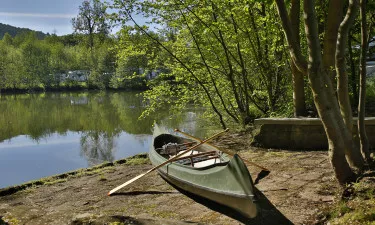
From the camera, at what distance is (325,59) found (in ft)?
21.1

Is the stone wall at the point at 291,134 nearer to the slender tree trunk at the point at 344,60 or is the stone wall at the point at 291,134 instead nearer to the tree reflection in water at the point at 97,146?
the slender tree trunk at the point at 344,60

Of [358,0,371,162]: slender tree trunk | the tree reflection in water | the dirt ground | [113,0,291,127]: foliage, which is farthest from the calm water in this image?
[358,0,371,162]: slender tree trunk

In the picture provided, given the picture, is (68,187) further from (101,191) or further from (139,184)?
(139,184)

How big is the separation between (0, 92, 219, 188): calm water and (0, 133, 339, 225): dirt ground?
5.08 metres

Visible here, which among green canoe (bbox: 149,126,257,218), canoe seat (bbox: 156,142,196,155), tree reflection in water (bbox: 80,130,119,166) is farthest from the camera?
tree reflection in water (bbox: 80,130,119,166)

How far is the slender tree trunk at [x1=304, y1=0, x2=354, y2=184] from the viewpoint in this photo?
14.1 feet

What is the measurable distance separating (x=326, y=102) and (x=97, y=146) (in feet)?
44.3

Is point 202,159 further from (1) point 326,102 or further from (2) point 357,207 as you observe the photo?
(2) point 357,207

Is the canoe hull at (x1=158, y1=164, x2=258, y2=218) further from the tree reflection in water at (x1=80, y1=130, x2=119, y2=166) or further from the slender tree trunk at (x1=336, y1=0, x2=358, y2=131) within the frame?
the tree reflection in water at (x1=80, y1=130, x2=119, y2=166)

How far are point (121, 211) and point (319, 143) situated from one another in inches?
158

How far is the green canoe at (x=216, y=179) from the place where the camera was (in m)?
4.82

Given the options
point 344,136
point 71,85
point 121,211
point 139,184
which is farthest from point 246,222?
point 71,85

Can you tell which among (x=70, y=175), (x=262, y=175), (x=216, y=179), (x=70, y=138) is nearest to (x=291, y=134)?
(x=262, y=175)

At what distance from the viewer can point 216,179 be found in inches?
218
